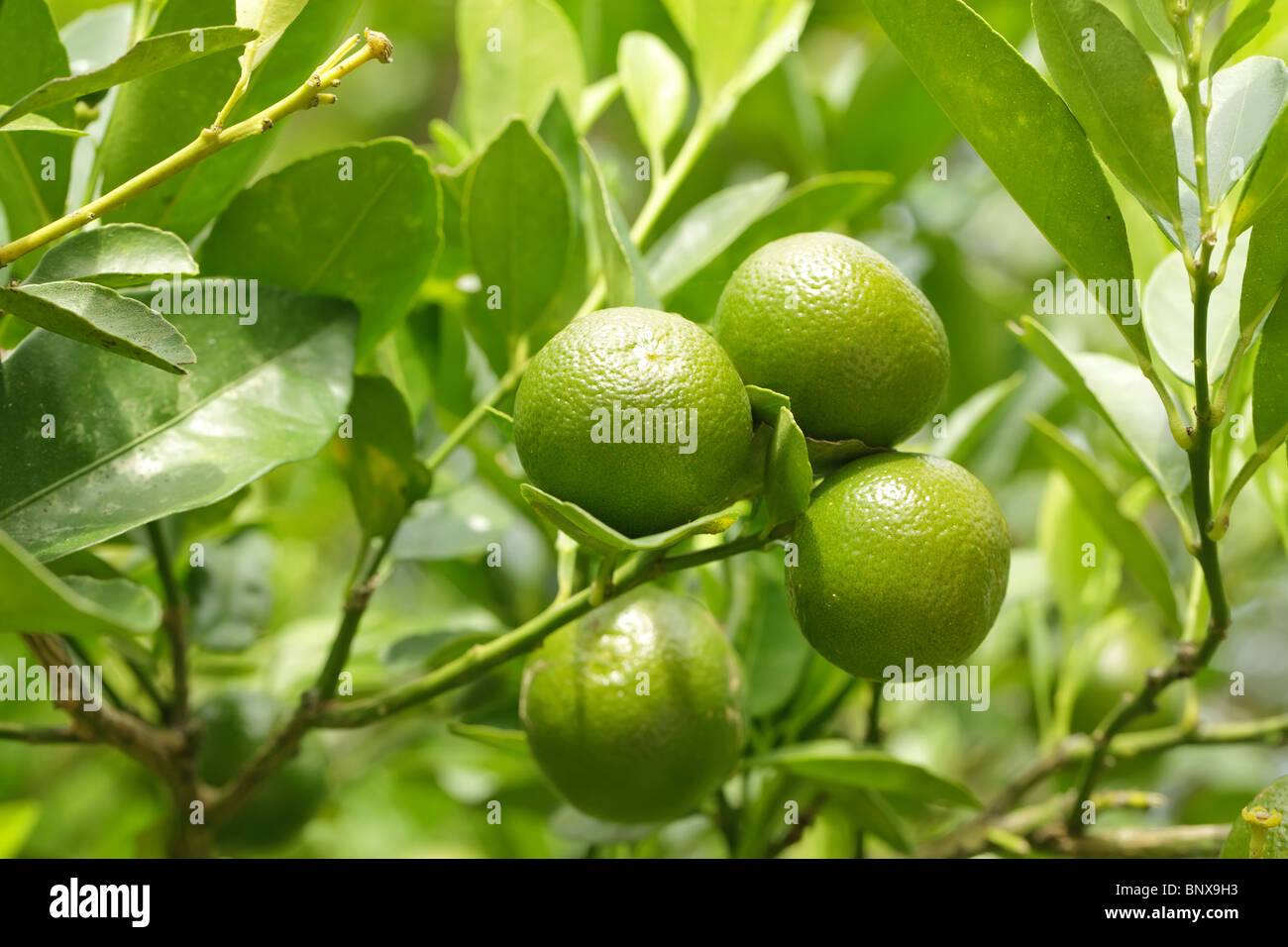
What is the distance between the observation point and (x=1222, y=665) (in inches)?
62.3

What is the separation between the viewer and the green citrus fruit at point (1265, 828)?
73cm

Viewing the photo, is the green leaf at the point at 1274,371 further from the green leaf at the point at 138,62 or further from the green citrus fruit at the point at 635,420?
the green leaf at the point at 138,62

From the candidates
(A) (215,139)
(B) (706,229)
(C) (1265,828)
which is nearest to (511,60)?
(B) (706,229)

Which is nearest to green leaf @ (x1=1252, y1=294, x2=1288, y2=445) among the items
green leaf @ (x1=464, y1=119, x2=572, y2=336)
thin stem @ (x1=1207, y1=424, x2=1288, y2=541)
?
thin stem @ (x1=1207, y1=424, x2=1288, y2=541)

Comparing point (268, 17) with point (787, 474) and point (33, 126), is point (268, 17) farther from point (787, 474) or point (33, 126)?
point (787, 474)

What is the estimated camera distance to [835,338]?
0.72m

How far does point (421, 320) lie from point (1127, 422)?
66 centimetres

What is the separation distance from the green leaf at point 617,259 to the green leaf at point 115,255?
0.29 metres

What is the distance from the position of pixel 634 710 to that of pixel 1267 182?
57cm

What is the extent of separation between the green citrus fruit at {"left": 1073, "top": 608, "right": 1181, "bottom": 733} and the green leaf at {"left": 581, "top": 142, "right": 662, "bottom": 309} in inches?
30.2

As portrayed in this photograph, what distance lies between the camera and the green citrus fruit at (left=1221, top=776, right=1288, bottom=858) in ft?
2.39

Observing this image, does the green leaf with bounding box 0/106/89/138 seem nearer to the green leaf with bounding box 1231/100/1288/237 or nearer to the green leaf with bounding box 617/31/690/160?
the green leaf with bounding box 617/31/690/160

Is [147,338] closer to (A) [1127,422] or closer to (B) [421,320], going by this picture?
(B) [421,320]
